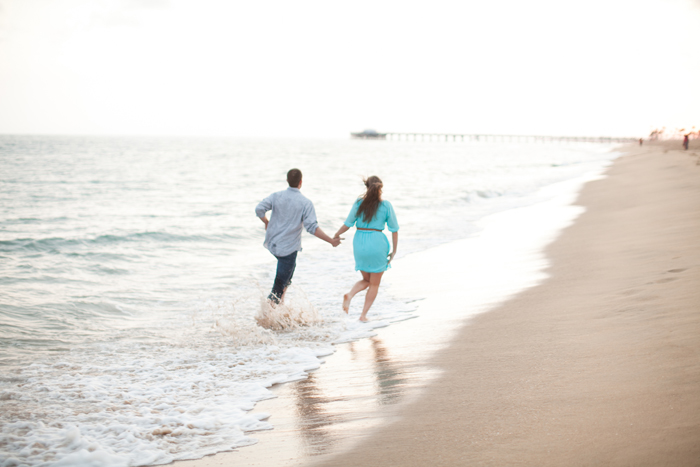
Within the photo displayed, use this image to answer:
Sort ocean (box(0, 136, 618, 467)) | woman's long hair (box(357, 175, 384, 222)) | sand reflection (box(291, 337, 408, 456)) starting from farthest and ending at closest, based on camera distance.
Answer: woman's long hair (box(357, 175, 384, 222)) < ocean (box(0, 136, 618, 467)) < sand reflection (box(291, 337, 408, 456))

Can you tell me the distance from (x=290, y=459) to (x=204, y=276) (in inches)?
316

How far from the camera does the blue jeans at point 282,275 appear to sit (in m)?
6.61

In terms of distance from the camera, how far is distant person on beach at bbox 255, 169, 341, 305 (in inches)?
255

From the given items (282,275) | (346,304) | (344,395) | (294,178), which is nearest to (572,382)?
(344,395)

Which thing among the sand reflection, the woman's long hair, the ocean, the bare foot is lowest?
the ocean

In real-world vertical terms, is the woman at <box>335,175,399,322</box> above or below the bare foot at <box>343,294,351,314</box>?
above

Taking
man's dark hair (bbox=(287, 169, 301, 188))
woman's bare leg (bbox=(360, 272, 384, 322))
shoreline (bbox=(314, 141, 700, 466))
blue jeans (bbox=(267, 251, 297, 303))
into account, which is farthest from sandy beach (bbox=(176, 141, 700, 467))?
man's dark hair (bbox=(287, 169, 301, 188))

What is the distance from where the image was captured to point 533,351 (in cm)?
471

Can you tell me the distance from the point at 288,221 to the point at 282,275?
734mm

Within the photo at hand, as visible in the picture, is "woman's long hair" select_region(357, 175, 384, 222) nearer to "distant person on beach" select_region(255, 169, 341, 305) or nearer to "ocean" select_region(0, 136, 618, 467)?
"distant person on beach" select_region(255, 169, 341, 305)

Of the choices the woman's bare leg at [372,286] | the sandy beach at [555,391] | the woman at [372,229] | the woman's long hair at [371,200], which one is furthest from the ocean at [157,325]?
the woman's long hair at [371,200]

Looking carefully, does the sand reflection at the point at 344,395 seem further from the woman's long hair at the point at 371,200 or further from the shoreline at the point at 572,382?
the woman's long hair at the point at 371,200

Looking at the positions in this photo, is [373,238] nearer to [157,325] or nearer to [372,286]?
[372,286]

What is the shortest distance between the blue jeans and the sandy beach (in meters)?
1.65
